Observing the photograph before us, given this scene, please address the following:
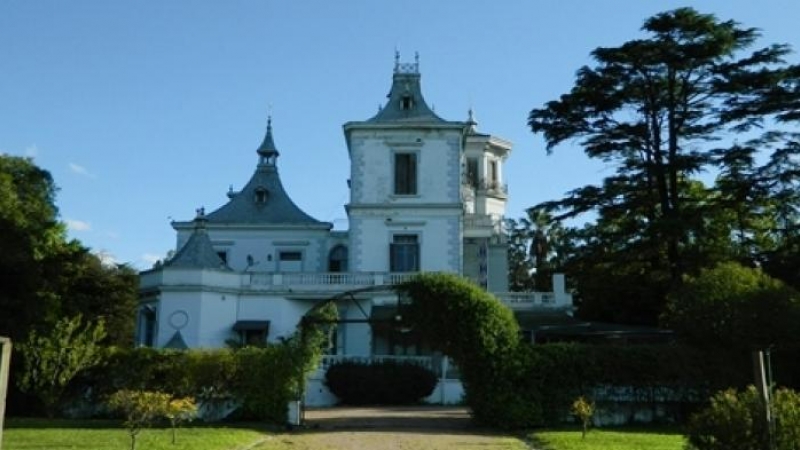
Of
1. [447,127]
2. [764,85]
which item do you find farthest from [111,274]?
[764,85]

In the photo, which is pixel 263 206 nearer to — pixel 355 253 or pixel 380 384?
pixel 355 253

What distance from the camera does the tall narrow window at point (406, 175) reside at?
119 feet

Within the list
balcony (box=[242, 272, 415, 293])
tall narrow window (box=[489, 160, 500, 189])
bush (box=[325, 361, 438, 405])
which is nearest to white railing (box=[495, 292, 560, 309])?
balcony (box=[242, 272, 415, 293])

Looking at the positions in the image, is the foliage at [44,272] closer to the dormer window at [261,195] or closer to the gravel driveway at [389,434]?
the gravel driveway at [389,434]

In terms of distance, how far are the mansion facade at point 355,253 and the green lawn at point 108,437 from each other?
11.5 meters

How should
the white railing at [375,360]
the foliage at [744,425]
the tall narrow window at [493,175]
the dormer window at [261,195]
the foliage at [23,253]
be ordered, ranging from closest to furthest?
1. the foliage at [744,425]
2. the foliage at [23,253]
3. the white railing at [375,360]
4. the dormer window at [261,195]
5. the tall narrow window at [493,175]

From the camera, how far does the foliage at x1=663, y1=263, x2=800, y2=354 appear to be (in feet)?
60.2

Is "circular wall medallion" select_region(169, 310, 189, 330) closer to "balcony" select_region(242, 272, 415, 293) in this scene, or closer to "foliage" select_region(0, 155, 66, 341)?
"balcony" select_region(242, 272, 415, 293)

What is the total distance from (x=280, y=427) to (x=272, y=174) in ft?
84.1

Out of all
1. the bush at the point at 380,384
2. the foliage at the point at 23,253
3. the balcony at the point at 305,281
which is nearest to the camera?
the foliage at the point at 23,253

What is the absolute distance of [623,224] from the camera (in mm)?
32344

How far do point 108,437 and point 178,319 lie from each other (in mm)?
16981

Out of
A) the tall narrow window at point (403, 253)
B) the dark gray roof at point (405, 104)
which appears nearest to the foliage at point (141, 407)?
the tall narrow window at point (403, 253)

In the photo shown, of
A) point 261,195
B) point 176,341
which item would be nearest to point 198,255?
point 176,341
